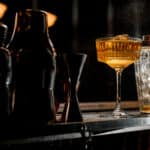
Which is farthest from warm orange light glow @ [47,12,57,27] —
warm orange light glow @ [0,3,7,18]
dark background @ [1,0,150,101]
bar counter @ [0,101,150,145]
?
bar counter @ [0,101,150,145]

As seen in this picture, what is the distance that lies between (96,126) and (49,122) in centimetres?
12

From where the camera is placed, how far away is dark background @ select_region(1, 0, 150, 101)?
4.20 m

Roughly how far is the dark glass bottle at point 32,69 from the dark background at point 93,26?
3.16 meters

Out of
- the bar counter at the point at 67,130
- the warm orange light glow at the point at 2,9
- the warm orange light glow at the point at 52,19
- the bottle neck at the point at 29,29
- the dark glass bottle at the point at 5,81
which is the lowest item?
the bar counter at the point at 67,130

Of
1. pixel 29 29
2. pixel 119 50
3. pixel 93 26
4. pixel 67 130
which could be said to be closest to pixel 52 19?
pixel 93 26

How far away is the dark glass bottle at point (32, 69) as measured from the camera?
828mm

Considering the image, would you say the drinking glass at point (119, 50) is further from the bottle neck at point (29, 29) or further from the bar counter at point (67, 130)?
the bottle neck at point (29, 29)

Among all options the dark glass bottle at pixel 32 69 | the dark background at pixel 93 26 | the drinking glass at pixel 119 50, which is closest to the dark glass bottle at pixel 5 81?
the dark glass bottle at pixel 32 69

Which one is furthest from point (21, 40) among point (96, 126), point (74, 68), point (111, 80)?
point (111, 80)

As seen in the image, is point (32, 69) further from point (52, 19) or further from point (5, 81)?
point (52, 19)

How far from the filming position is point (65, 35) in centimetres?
424

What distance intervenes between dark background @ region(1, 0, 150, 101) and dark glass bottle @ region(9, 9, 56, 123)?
316 centimetres

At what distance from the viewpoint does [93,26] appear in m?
4.45

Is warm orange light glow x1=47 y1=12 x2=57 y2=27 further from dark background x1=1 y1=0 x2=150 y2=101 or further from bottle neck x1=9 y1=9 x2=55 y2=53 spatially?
bottle neck x1=9 y1=9 x2=55 y2=53
